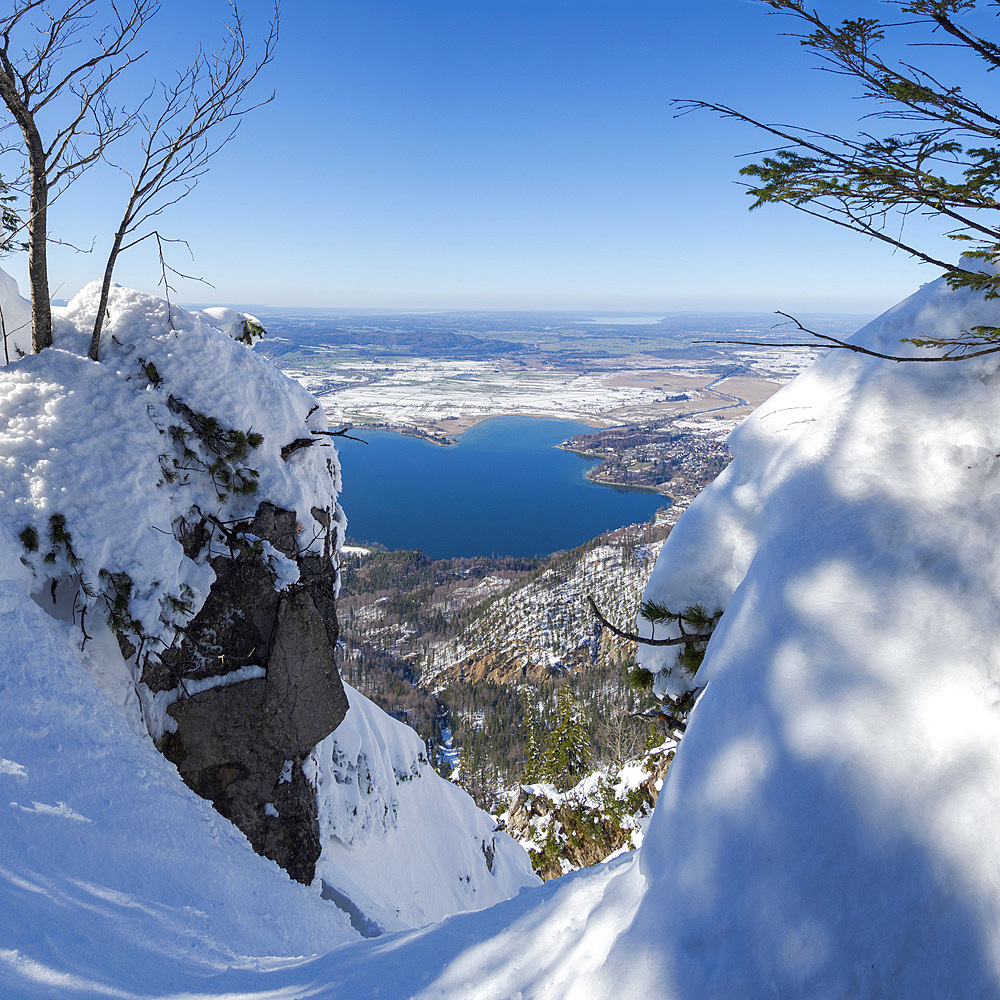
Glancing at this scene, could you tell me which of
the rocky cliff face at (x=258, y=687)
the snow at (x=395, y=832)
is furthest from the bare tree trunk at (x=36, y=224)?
the snow at (x=395, y=832)

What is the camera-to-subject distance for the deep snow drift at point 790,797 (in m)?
1.56

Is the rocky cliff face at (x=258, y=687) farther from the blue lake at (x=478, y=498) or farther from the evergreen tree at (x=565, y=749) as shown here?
the blue lake at (x=478, y=498)

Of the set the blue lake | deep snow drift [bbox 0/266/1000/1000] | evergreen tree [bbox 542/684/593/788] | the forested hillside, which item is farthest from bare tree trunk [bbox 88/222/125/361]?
the blue lake

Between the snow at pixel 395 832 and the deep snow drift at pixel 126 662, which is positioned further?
the snow at pixel 395 832

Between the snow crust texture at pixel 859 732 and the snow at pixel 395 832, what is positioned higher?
the snow crust texture at pixel 859 732

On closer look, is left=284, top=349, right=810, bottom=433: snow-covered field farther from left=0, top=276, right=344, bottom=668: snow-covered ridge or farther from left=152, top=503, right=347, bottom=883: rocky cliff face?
left=152, top=503, right=347, bottom=883: rocky cliff face

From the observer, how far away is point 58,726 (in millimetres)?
3896

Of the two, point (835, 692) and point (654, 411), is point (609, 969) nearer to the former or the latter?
point (835, 692)

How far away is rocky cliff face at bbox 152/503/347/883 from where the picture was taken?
5234 mm

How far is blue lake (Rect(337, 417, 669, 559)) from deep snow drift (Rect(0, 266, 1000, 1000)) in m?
85.3

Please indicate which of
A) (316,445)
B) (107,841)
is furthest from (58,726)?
(316,445)

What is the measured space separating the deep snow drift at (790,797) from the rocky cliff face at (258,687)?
1587mm

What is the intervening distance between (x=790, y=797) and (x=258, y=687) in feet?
17.1

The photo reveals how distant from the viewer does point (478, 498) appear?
4203 inches
